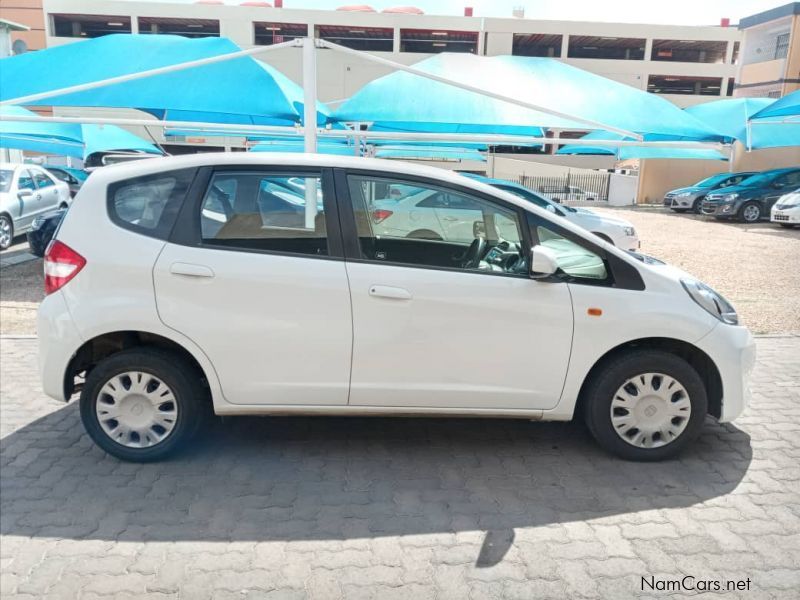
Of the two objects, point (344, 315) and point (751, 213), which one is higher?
point (344, 315)

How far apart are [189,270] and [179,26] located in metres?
45.7

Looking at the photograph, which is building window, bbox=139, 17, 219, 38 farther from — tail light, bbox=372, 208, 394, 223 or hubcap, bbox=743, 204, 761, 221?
tail light, bbox=372, 208, 394, 223

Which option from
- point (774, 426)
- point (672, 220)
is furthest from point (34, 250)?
point (672, 220)

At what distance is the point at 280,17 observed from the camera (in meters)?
40.9

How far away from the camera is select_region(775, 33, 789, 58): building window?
99.4ft

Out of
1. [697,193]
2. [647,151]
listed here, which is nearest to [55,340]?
[647,151]

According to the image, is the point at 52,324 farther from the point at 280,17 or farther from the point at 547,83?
the point at 280,17

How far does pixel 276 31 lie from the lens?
43.4 metres

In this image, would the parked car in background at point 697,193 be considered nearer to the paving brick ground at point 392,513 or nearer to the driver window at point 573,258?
the paving brick ground at point 392,513

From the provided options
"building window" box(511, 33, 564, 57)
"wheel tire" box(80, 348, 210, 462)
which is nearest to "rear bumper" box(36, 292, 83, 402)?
"wheel tire" box(80, 348, 210, 462)

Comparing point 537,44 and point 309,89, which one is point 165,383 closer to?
point 309,89

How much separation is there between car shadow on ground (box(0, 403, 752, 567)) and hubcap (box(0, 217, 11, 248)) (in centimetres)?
895

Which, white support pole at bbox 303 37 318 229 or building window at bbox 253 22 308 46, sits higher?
building window at bbox 253 22 308 46

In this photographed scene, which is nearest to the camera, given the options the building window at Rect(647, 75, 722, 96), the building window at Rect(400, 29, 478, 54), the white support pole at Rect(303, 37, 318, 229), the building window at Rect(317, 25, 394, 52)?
the white support pole at Rect(303, 37, 318, 229)
